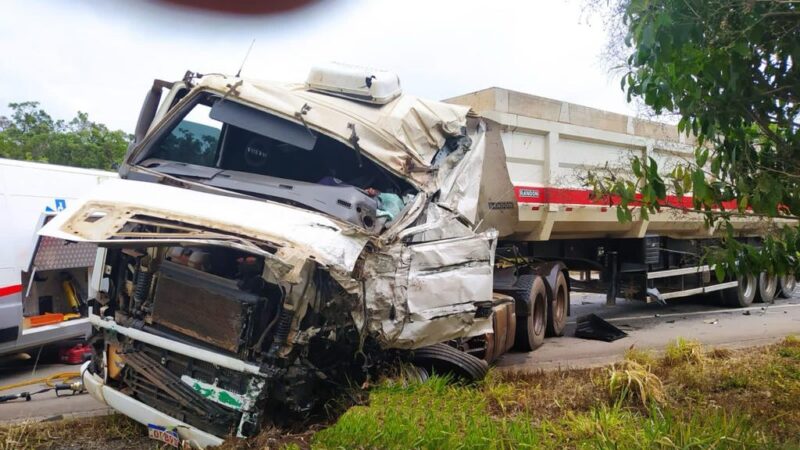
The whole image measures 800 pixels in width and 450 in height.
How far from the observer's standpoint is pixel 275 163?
5.04m

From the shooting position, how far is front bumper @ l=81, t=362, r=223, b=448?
11.4 ft

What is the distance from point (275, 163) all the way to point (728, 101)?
3295mm

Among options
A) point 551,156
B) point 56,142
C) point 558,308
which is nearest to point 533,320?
point 558,308

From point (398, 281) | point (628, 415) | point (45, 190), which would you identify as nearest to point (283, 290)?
point (398, 281)

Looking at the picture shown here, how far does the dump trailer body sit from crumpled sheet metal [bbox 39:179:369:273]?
2528mm

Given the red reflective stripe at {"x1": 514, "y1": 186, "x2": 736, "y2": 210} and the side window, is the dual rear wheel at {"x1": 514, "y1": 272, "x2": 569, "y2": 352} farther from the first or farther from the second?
the side window

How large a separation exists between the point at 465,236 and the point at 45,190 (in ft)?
16.2

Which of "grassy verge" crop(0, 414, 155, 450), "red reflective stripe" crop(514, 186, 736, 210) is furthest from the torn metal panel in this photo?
"grassy verge" crop(0, 414, 155, 450)

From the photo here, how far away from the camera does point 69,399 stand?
532cm

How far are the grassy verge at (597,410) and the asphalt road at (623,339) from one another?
1366mm

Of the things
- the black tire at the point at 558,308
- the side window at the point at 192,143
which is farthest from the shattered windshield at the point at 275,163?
the black tire at the point at 558,308

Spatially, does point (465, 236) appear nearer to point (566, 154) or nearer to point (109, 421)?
point (109, 421)

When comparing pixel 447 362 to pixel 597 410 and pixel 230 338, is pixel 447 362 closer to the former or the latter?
pixel 597 410

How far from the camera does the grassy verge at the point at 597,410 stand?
11.3 feet
